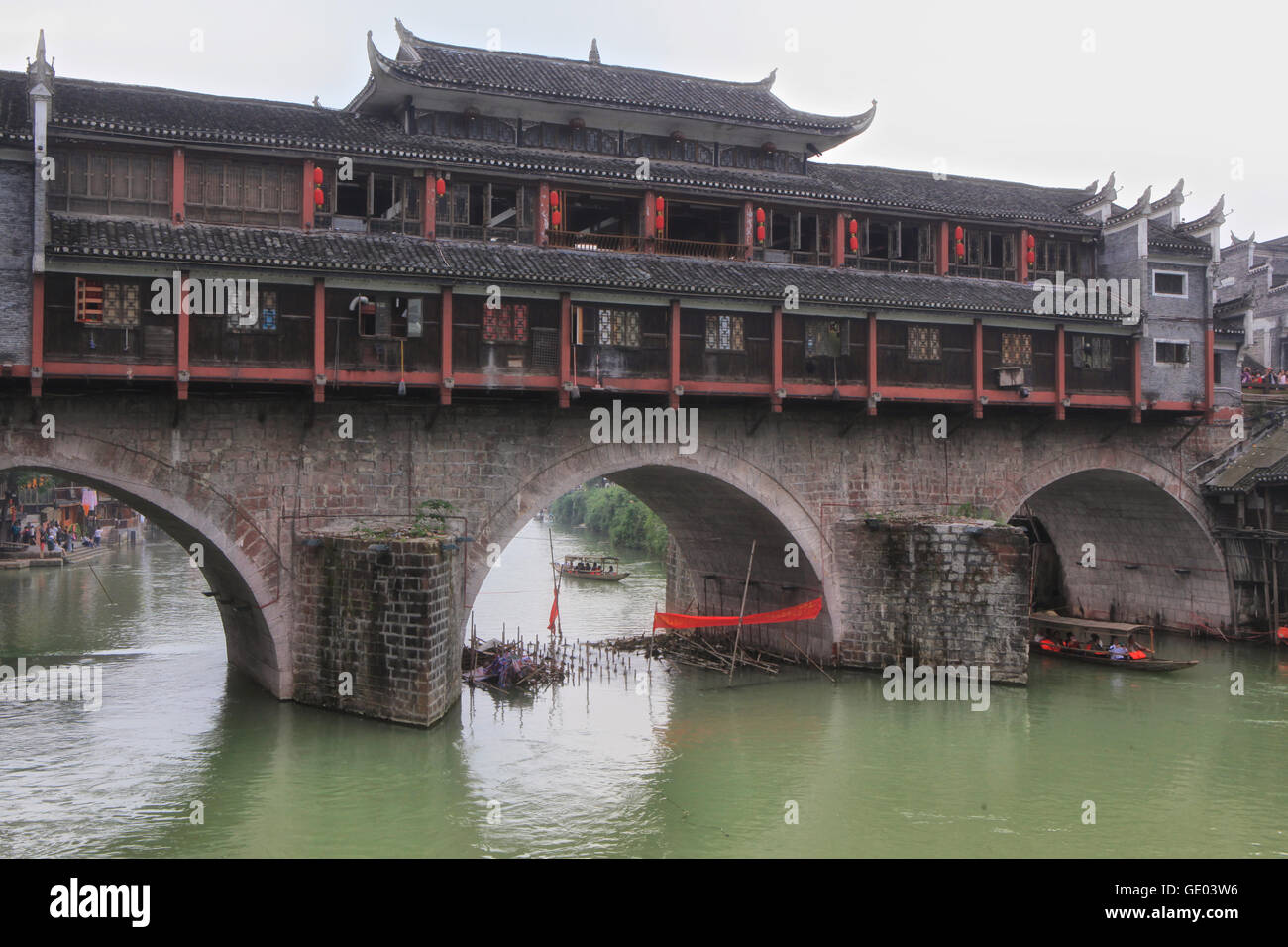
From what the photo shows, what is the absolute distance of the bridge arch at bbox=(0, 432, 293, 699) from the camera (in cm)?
1816

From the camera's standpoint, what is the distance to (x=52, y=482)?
2253 inches

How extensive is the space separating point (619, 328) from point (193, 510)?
8.63m

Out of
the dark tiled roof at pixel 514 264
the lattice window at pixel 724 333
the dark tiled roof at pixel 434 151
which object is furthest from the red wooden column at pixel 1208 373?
the lattice window at pixel 724 333

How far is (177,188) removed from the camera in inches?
766

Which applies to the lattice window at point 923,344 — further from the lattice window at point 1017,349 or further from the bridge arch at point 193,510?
the bridge arch at point 193,510

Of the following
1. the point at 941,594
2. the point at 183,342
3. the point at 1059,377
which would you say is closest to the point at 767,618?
the point at 941,594

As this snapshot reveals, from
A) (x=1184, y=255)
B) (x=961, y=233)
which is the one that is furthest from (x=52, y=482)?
(x=1184, y=255)

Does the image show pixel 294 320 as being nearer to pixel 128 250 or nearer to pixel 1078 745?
pixel 128 250

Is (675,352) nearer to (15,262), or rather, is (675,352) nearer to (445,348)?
(445,348)

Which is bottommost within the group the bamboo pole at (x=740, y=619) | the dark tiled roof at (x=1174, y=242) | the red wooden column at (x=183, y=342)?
the bamboo pole at (x=740, y=619)

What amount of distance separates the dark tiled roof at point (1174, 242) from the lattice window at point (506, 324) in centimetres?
1654

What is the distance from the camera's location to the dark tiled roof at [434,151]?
19406 mm

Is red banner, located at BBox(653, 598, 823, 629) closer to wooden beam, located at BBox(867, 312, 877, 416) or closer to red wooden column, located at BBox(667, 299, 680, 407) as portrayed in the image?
wooden beam, located at BBox(867, 312, 877, 416)

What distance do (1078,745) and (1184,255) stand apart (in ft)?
47.9
